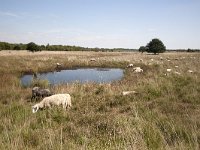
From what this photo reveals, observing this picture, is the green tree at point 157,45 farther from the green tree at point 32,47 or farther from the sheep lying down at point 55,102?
the sheep lying down at point 55,102

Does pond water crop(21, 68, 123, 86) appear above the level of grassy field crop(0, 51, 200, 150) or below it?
below

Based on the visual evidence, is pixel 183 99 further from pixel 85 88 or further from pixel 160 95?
pixel 85 88

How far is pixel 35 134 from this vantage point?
5520 millimetres

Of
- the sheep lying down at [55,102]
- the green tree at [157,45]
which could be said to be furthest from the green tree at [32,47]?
the sheep lying down at [55,102]

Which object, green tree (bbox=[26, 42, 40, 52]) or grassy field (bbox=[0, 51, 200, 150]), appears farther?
green tree (bbox=[26, 42, 40, 52])

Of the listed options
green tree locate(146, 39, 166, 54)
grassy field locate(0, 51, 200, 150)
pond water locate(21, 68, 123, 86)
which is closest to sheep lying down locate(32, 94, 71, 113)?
grassy field locate(0, 51, 200, 150)

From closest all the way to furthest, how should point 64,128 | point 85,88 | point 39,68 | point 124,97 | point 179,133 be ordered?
1. point 179,133
2. point 64,128
3. point 124,97
4. point 85,88
5. point 39,68

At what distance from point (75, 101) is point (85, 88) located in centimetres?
338

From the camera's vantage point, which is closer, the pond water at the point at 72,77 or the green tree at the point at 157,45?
the pond water at the point at 72,77

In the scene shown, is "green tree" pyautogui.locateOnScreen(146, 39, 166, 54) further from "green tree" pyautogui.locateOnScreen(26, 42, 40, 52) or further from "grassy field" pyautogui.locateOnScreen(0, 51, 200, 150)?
"grassy field" pyautogui.locateOnScreen(0, 51, 200, 150)

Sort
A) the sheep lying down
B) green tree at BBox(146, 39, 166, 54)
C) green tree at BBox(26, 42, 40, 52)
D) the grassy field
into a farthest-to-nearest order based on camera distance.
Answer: green tree at BBox(146, 39, 166, 54) < green tree at BBox(26, 42, 40, 52) < the sheep lying down < the grassy field

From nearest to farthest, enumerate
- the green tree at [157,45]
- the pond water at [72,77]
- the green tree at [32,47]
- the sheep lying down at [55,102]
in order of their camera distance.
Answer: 1. the sheep lying down at [55,102]
2. the pond water at [72,77]
3. the green tree at [32,47]
4. the green tree at [157,45]

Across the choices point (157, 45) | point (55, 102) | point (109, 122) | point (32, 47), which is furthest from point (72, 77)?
point (157, 45)

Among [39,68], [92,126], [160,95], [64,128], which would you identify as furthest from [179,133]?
[39,68]
